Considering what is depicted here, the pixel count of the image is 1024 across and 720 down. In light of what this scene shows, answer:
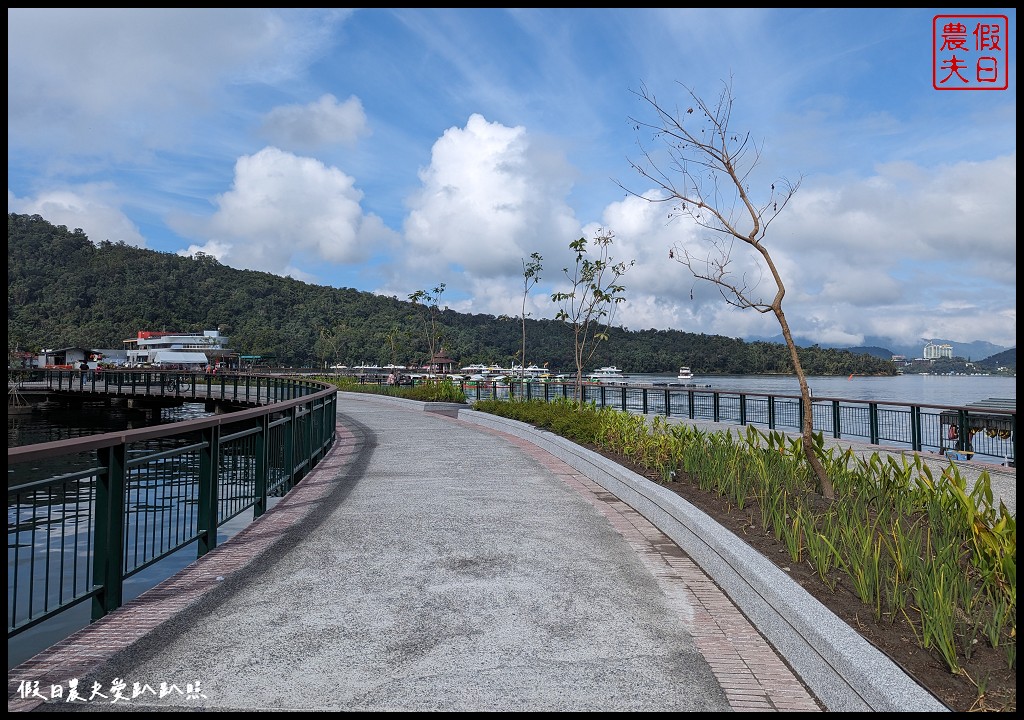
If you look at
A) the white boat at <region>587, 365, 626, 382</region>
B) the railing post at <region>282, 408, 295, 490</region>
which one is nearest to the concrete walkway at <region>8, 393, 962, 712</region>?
the railing post at <region>282, 408, 295, 490</region>

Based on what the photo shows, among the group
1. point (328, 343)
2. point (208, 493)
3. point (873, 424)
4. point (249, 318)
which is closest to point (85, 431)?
point (208, 493)

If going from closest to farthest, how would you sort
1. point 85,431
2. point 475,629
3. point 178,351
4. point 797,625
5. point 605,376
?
point 797,625 → point 475,629 → point 85,431 → point 605,376 → point 178,351

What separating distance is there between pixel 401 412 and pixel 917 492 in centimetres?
2054

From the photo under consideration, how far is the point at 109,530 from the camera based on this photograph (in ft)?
15.1

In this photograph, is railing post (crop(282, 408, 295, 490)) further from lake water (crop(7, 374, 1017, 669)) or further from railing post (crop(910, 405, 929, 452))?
railing post (crop(910, 405, 929, 452))

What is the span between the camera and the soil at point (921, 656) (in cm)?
306

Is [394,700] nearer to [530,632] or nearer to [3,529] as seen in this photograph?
[530,632]

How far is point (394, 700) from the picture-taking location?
3312mm

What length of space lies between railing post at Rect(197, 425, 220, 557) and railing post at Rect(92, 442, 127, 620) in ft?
4.89

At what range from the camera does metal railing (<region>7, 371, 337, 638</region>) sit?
14.1ft

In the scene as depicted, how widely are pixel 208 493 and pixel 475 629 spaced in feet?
11.2

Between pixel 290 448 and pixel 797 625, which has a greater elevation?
pixel 290 448

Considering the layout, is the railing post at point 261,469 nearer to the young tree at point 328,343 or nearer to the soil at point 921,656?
the soil at point 921,656

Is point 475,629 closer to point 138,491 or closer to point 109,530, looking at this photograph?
point 109,530
